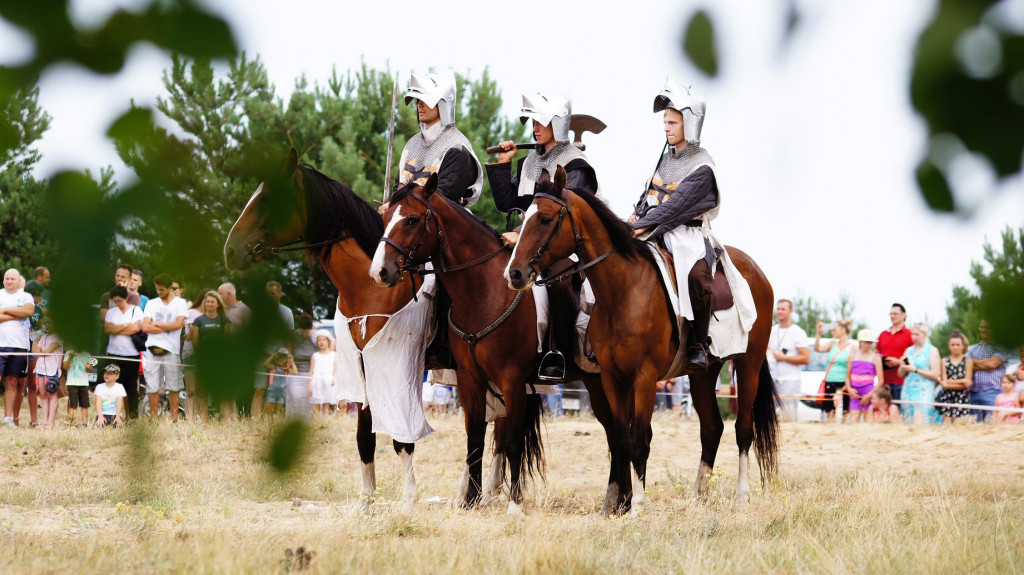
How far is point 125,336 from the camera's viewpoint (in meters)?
1.21

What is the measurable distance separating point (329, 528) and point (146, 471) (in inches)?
144

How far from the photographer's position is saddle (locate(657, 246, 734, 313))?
6.49m

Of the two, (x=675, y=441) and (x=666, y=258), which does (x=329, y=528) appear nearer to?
(x=666, y=258)

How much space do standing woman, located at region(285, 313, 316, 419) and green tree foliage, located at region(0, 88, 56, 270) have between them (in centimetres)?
27

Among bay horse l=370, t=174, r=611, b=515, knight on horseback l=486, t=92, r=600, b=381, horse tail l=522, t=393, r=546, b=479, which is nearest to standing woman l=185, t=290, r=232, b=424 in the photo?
bay horse l=370, t=174, r=611, b=515

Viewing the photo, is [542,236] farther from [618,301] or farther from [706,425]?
[706,425]

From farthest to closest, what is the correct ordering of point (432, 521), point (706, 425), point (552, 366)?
point (706, 425) → point (552, 366) → point (432, 521)

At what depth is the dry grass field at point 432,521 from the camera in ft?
5.47

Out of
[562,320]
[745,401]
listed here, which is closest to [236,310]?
[562,320]

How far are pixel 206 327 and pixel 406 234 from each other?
4.72 meters

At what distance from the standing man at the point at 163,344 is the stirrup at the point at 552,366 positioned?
5142 millimetres

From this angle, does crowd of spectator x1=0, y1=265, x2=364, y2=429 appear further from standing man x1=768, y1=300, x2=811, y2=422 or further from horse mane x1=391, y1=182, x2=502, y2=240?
standing man x1=768, y1=300, x2=811, y2=422

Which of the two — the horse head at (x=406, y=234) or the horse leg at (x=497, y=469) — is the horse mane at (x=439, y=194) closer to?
the horse head at (x=406, y=234)

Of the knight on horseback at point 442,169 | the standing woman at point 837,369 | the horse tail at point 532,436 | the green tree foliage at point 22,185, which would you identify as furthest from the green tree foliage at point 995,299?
the standing woman at point 837,369
